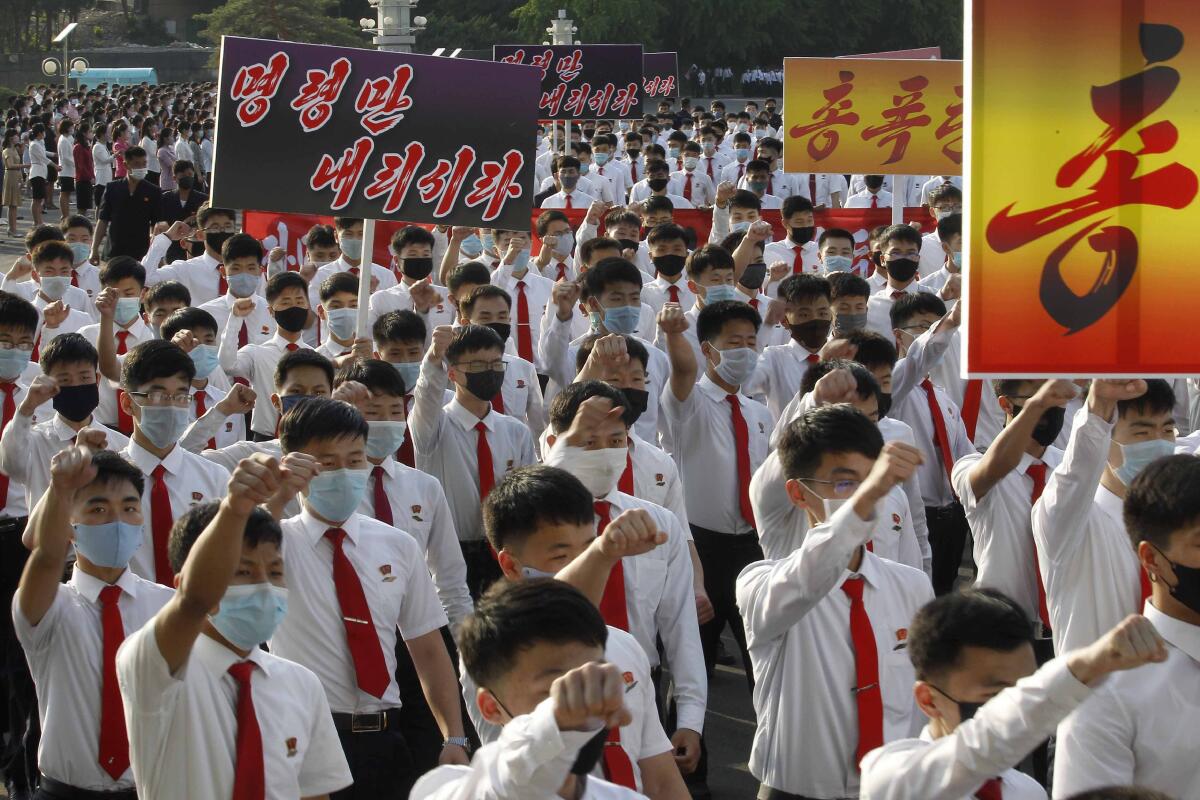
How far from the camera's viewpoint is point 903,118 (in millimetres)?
11859

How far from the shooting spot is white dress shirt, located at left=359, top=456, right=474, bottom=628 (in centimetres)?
591

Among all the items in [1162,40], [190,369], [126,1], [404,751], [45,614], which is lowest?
[404,751]

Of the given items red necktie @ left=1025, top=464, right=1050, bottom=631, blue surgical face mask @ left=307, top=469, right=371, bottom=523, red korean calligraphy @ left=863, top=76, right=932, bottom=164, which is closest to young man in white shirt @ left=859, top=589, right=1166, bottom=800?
blue surgical face mask @ left=307, top=469, right=371, bottom=523

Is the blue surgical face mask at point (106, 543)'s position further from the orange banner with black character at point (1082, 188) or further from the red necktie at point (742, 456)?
the red necktie at point (742, 456)

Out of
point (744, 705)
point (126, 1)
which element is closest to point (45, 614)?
point (744, 705)

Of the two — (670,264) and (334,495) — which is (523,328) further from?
(334,495)

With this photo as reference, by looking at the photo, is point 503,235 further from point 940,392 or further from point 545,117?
point 545,117

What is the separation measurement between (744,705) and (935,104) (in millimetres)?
5587

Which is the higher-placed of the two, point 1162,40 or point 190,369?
point 1162,40

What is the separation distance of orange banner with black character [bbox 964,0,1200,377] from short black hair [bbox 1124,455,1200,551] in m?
0.37

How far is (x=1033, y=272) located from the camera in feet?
13.4

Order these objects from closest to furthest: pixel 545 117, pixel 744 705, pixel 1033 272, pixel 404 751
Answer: pixel 1033 272 → pixel 404 751 → pixel 744 705 → pixel 545 117

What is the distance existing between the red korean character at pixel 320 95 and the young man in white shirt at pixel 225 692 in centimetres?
405

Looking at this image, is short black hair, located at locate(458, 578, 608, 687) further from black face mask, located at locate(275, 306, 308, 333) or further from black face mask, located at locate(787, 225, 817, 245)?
black face mask, located at locate(787, 225, 817, 245)
